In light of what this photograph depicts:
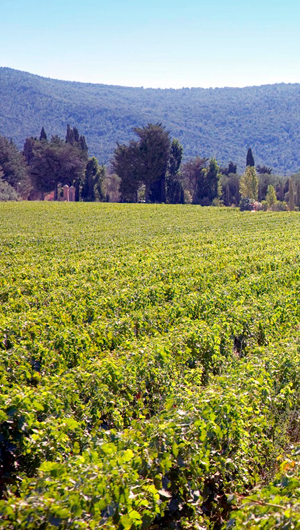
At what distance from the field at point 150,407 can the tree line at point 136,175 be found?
62.1m

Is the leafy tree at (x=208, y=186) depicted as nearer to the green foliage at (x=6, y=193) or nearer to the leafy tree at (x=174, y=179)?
the leafy tree at (x=174, y=179)

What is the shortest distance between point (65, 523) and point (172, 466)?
1554mm

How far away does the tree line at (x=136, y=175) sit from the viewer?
7925cm


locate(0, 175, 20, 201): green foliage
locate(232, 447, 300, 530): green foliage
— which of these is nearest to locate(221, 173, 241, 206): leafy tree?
locate(0, 175, 20, 201): green foliage

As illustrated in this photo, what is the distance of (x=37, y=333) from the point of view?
375 inches

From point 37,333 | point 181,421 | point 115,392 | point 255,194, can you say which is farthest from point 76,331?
point 255,194

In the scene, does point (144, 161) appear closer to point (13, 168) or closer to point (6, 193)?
point (6, 193)

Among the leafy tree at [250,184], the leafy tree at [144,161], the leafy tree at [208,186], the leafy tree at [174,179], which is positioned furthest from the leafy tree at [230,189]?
the leafy tree at [144,161]

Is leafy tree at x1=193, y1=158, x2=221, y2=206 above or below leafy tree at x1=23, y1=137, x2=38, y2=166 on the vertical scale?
below

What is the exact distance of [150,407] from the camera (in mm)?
7734

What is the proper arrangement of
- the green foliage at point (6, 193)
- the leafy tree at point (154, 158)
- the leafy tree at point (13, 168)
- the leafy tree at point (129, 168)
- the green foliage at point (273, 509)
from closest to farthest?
the green foliage at point (273, 509) < the green foliage at point (6, 193) < the leafy tree at point (154, 158) < the leafy tree at point (129, 168) < the leafy tree at point (13, 168)

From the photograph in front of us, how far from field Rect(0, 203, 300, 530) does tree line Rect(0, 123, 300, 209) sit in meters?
62.1

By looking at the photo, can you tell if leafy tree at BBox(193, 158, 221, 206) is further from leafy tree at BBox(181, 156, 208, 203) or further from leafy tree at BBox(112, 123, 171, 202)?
leafy tree at BBox(112, 123, 171, 202)

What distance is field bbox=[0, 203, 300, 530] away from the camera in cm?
441
